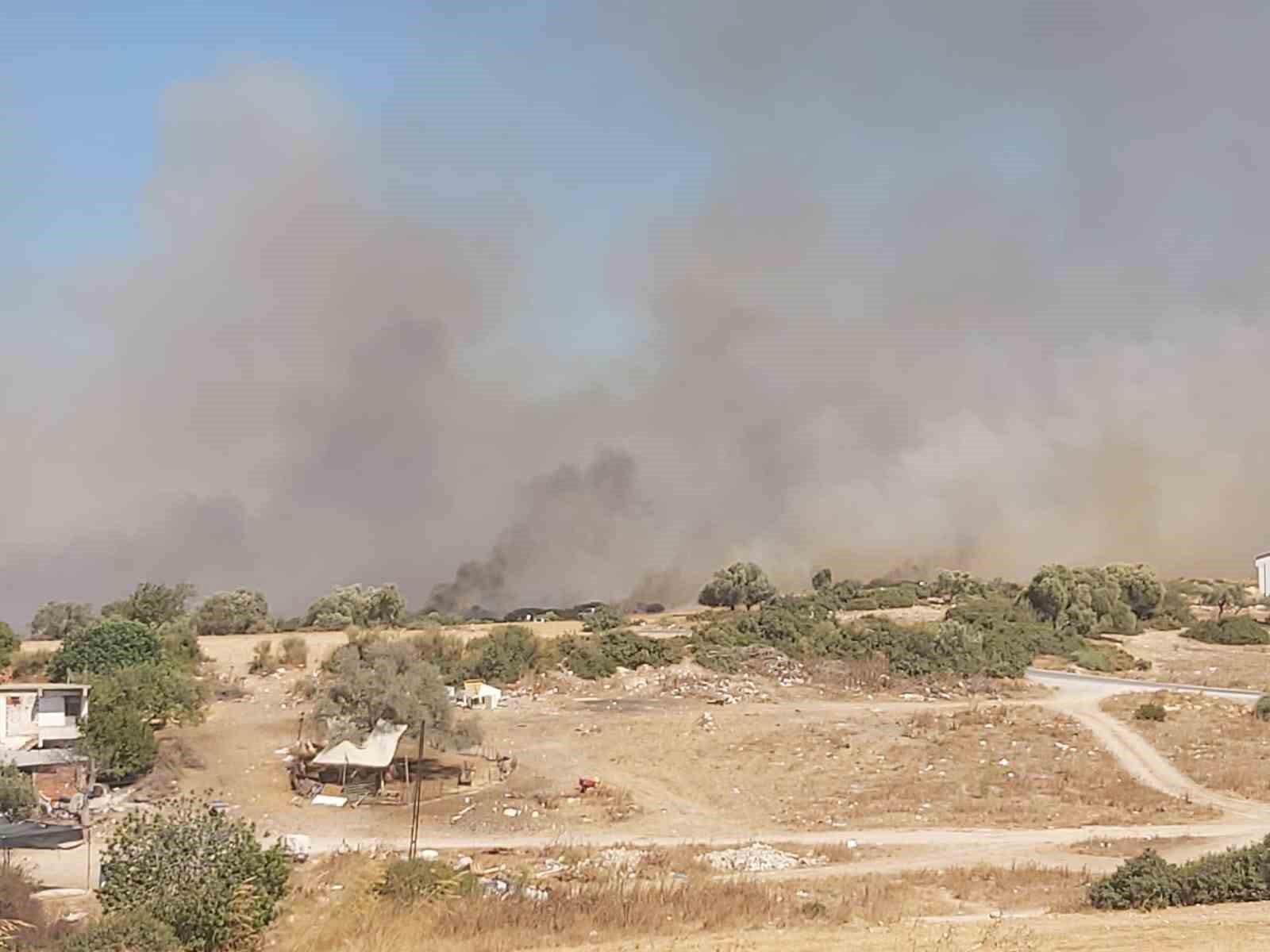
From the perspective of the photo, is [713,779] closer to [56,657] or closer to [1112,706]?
[1112,706]

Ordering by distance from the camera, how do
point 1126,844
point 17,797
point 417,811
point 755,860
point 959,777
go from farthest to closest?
point 959,777
point 17,797
point 417,811
point 1126,844
point 755,860

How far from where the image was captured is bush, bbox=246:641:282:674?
144ft

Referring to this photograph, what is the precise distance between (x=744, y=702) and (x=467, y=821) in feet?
54.4

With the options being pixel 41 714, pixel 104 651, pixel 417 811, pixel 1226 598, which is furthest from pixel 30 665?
pixel 1226 598

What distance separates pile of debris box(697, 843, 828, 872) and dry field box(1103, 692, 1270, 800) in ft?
37.0

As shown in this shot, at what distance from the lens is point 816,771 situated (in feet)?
95.9

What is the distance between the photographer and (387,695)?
27406mm

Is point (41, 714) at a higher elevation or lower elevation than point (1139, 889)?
lower

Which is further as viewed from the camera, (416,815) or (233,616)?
(233,616)

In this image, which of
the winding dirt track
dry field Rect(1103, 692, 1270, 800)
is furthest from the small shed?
dry field Rect(1103, 692, 1270, 800)

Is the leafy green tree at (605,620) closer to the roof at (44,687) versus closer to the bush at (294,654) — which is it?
the bush at (294,654)

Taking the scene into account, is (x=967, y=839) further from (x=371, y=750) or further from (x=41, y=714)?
(x=41, y=714)

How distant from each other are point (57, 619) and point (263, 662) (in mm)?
17516

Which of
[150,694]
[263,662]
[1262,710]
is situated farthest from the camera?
[263,662]
